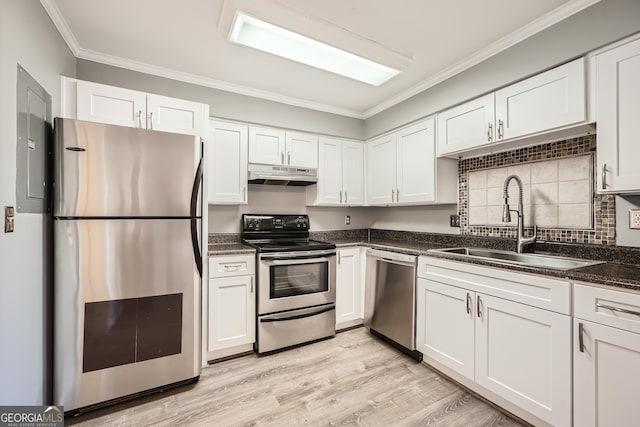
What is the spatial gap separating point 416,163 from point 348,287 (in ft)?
4.78

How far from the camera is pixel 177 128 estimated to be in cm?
218

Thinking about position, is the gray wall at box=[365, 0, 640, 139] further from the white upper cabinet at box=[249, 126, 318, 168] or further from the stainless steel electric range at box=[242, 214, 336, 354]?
the stainless steel electric range at box=[242, 214, 336, 354]

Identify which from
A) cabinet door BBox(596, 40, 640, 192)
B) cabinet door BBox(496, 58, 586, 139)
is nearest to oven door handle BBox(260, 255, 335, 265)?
cabinet door BBox(496, 58, 586, 139)

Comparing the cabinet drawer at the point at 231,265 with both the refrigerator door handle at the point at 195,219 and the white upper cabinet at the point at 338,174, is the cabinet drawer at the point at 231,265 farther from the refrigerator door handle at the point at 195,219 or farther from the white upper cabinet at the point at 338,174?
the white upper cabinet at the point at 338,174

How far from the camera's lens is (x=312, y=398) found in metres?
1.87

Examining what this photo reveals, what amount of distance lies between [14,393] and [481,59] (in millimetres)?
3484

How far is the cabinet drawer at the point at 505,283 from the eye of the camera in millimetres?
1436

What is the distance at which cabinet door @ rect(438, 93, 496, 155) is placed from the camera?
211 cm

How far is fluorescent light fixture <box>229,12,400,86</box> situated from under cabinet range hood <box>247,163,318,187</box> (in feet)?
3.32

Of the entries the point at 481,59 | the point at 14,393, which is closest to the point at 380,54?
the point at 481,59

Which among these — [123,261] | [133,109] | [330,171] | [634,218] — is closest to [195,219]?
[123,261]

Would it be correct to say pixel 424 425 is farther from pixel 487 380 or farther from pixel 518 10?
pixel 518 10

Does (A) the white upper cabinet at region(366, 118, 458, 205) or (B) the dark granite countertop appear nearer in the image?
(B) the dark granite countertop

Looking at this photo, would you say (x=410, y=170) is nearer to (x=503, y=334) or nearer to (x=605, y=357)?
(x=503, y=334)
